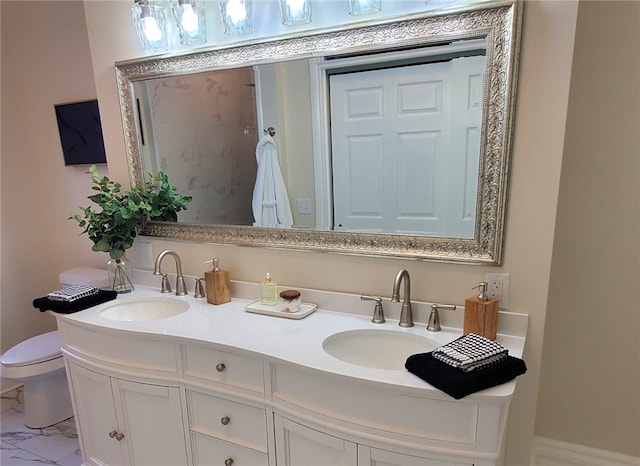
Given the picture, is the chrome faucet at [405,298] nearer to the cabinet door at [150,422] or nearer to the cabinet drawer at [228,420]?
the cabinet drawer at [228,420]

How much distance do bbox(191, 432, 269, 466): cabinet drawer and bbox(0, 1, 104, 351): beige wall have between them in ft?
5.53

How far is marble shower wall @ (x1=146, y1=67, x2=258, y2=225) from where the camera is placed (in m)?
1.78

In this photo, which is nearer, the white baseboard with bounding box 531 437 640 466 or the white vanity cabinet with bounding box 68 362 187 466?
the white vanity cabinet with bounding box 68 362 187 466

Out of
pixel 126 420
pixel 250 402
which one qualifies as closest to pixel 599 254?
pixel 250 402

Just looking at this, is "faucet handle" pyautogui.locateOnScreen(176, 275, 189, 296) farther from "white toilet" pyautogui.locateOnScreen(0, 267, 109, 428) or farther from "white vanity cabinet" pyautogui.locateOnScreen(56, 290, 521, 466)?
"white toilet" pyautogui.locateOnScreen(0, 267, 109, 428)

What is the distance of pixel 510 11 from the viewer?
48.9 inches

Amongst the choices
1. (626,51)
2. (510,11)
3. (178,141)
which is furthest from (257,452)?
(626,51)

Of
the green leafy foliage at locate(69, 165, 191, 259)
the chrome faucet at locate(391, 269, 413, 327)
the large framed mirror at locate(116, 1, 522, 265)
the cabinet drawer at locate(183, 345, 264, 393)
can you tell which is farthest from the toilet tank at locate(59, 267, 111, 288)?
the chrome faucet at locate(391, 269, 413, 327)

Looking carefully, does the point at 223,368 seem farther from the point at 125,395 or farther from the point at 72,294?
the point at 72,294

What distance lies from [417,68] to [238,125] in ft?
2.68

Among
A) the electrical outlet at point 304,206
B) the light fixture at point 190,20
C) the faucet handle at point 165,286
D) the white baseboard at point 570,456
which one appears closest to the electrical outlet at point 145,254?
the faucet handle at point 165,286

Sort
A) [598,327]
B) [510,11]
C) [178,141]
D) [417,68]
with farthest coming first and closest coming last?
[178,141], [598,327], [417,68], [510,11]

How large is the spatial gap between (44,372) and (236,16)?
217 cm

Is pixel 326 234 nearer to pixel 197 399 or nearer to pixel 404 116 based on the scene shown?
pixel 404 116
